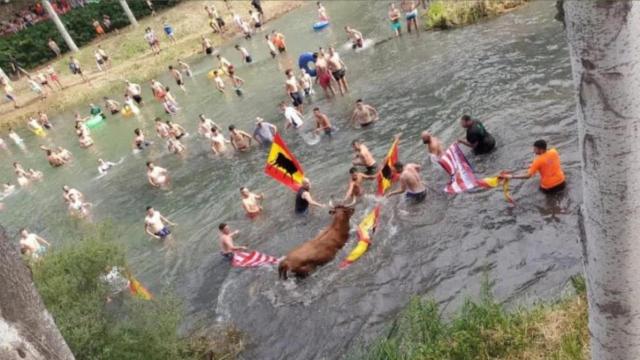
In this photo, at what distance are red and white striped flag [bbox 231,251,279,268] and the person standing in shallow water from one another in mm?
5671

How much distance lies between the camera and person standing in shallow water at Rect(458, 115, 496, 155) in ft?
45.5

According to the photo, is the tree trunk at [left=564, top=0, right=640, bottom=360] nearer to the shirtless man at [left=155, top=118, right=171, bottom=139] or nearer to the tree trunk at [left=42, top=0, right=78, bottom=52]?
the shirtless man at [left=155, top=118, right=171, bottom=139]

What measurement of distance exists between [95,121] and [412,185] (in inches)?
938

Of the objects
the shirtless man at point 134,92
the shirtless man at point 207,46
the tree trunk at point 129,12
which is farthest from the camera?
the tree trunk at point 129,12

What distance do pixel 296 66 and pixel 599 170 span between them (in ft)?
85.8

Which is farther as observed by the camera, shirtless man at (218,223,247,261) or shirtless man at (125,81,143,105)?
shirtless man at (125,81,143,105)

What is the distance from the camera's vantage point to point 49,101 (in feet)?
121

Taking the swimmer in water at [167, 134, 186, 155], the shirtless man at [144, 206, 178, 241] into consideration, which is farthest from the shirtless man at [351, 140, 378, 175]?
the swimmer in water at [167, 134, 186, 155]

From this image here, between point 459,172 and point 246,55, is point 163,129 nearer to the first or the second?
point 246,55

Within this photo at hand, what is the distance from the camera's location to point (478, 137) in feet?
45.5

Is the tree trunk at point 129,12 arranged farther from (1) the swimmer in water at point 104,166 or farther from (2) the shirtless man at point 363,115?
(2) the shirtless man at point 363,115

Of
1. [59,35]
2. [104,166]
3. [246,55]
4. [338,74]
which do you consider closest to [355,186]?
[338,74]

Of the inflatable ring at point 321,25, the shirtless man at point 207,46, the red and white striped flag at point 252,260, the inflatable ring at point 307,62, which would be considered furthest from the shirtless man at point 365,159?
the shirtless man at point 207,46

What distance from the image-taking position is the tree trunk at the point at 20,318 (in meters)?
4.98
